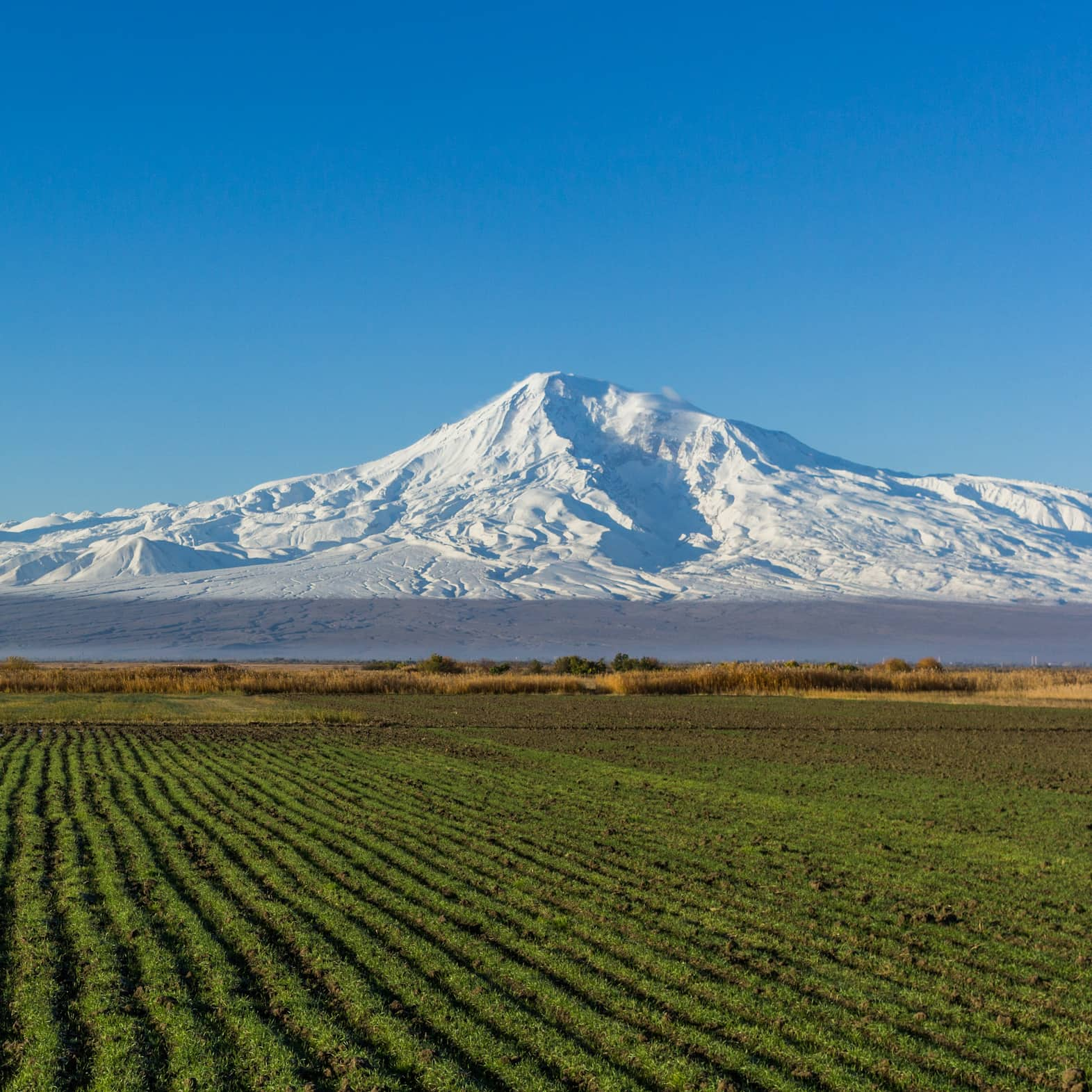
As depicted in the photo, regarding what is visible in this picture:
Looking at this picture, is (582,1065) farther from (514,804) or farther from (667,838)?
(514,804)

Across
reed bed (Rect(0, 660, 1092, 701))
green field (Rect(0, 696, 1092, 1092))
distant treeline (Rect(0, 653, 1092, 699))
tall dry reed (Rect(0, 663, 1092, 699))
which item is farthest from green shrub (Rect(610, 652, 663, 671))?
green field (Rect(0, 696, 1092, 1092))

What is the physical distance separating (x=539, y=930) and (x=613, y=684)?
40.9 meters

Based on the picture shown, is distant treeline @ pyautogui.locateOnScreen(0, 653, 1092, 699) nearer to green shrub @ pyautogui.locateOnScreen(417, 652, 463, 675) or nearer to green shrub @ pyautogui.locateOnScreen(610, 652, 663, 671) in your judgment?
green shrub @ pyautogui.locateOnScreen(417, 652, 463, 675)

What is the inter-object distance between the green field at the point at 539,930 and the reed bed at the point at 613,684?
29.2m

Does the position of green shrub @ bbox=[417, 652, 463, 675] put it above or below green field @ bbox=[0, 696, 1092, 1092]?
below

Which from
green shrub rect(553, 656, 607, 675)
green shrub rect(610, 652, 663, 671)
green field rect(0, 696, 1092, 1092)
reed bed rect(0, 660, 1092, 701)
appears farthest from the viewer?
green shrub rect(553, 656, 607, 675)

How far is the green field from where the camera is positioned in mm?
6590

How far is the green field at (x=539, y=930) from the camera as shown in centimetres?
659

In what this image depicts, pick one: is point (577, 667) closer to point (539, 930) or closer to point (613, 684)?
point (613, 684)

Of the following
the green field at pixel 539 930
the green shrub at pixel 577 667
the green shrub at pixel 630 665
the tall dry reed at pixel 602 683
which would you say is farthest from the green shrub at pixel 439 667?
the green field at pixel 539 930

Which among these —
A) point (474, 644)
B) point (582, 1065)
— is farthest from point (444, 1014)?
point (474, 644)

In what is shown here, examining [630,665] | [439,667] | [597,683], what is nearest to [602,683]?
[597,683]

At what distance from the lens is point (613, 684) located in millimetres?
49719

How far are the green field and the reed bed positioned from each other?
29208mm
